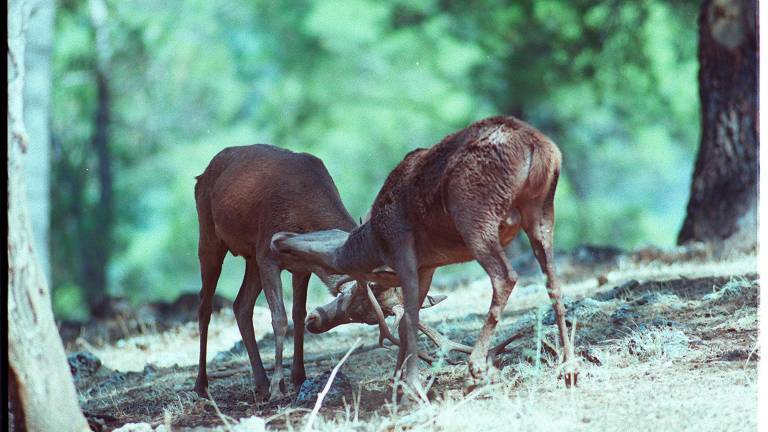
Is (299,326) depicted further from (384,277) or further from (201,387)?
(384,277)

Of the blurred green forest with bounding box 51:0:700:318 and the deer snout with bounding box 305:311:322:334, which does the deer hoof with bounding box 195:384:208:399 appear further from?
the blurred green forest with bounding box 51:0:700:318

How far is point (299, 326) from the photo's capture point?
6.95 m

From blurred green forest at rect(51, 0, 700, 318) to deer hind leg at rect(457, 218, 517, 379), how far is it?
36.8ft

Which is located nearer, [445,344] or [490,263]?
[490,263]

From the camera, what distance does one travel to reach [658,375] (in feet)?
18.1

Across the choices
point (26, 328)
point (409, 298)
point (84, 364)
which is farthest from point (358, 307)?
point (84, 364)

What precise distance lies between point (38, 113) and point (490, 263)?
957 cm

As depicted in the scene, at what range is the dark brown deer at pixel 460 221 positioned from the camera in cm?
530

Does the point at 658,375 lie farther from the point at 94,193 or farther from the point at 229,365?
the point at 94,193

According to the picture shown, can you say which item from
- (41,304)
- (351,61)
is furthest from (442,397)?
(351,61)

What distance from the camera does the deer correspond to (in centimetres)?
666

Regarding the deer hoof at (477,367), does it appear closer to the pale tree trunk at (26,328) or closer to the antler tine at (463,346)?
the antler tine at (463,346)

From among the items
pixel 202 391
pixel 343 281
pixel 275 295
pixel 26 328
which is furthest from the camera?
pixel 202 391

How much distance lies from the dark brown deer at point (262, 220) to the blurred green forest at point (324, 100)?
31.9 ft
